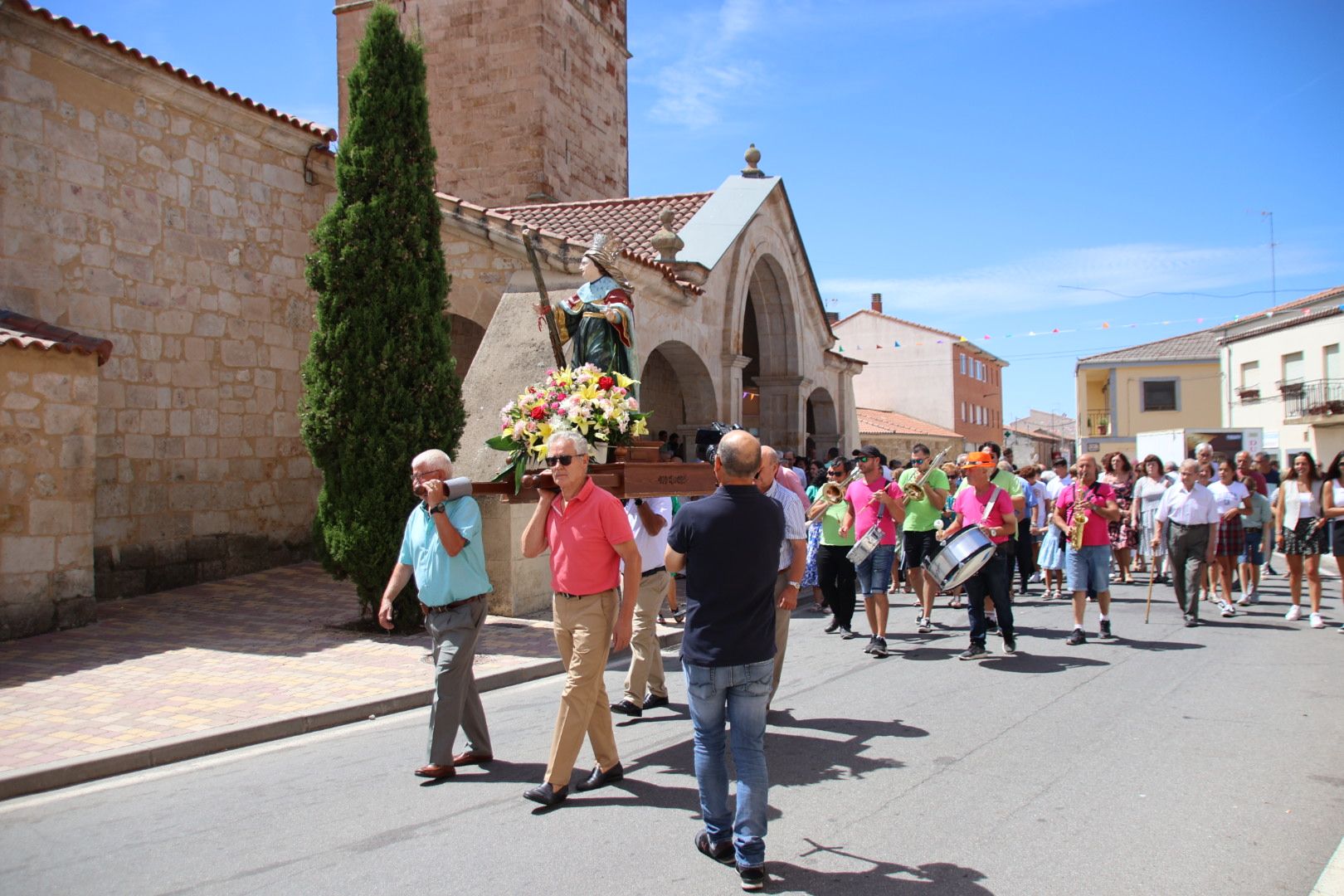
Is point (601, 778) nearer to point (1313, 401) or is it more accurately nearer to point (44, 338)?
point (44, 338)

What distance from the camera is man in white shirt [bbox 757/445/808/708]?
567cm

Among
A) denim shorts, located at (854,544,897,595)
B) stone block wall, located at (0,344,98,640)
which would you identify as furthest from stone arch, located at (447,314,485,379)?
denim shorts, located at (854,544,897,595)

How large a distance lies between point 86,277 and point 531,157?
13260mm

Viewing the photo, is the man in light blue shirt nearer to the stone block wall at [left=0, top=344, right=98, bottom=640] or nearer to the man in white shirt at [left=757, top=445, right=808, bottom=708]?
the man in white shirt at [left=757, top=445, right=808, bottom=708]

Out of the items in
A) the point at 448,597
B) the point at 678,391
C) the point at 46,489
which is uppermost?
the point at 678,391

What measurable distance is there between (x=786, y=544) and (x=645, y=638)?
114 cm

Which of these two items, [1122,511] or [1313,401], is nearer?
[1122,511]

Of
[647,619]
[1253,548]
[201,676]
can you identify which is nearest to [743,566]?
[647,619]

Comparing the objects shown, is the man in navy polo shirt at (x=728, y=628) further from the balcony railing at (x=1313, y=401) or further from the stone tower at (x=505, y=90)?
the balcony railing at (x=1313, y=401)

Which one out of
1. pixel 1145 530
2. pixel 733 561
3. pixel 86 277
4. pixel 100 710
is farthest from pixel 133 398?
pixel 1145 530

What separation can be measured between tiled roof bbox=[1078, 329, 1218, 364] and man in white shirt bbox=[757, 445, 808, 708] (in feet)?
145

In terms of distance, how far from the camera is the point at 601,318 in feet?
22.7

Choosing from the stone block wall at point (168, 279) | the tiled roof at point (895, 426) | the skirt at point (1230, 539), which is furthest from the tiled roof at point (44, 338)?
the tiled roof at point (895, 426)

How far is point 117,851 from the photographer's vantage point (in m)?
4.44
